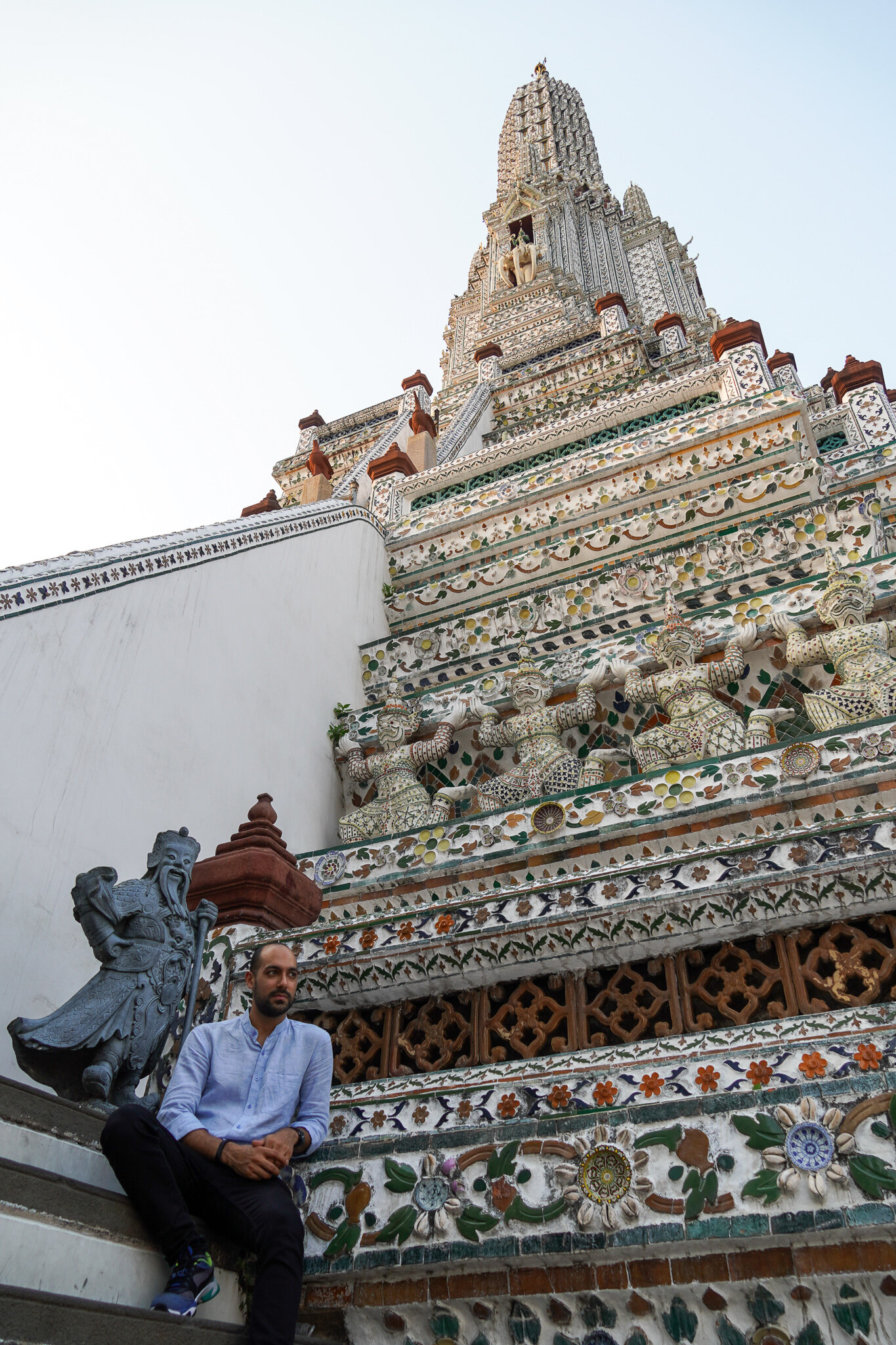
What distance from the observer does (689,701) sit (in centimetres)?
387

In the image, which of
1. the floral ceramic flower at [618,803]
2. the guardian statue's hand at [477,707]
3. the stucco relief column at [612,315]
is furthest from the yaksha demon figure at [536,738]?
the stucco relief column at [612,315]

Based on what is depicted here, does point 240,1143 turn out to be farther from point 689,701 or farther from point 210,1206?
point 689,701

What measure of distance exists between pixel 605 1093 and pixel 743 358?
6104mm

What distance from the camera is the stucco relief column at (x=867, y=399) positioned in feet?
24.6

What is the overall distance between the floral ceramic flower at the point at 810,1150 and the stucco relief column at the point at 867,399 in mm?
6216

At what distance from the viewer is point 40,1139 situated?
6.27ft

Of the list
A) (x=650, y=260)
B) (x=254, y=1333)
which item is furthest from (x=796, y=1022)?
(x=650, y=260)

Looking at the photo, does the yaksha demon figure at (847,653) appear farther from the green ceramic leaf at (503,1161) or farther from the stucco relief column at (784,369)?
the stucco relief column at (784,369)

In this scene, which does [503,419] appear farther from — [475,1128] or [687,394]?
[475,1128]

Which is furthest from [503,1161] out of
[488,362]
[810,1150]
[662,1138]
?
[488,362]

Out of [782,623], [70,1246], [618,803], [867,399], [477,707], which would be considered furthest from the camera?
[867,399]

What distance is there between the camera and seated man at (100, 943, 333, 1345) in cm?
190

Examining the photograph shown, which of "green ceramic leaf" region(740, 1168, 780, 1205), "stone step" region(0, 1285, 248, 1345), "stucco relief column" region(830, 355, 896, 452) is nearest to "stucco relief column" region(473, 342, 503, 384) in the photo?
"stucco relief column" region(830, 355, 896, 452)

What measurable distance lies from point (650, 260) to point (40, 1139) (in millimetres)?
20274
